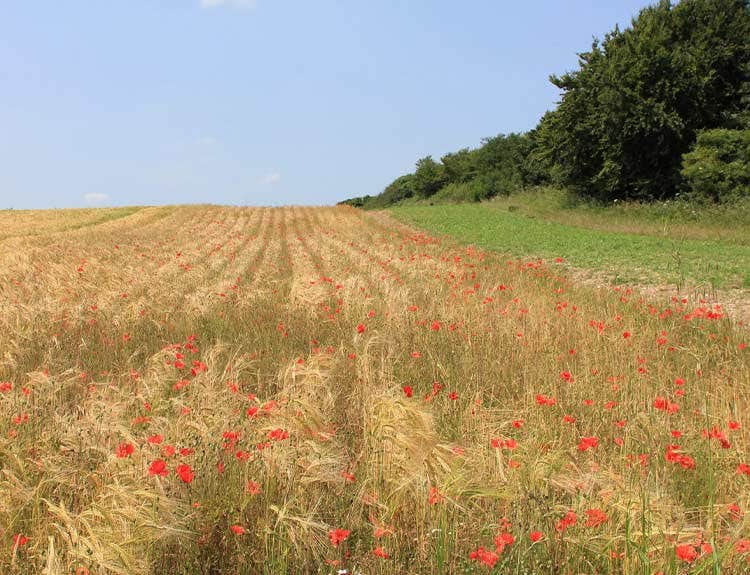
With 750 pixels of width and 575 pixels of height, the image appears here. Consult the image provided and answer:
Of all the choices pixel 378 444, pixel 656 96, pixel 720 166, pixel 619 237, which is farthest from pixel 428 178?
pixel 378 444

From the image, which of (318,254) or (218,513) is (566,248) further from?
(218,513)

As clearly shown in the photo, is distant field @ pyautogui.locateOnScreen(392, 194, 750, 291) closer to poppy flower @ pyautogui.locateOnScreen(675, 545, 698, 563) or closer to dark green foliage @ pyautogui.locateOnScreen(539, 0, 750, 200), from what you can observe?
dark green foliage @ pyautogui.locateOnScreen(539, 0, 750, 200)

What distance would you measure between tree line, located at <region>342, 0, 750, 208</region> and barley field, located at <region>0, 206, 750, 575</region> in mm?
22569

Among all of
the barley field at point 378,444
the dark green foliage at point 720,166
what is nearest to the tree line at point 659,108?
the dark green foliage at point 720,166

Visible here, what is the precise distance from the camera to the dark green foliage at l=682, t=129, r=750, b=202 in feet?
77.1

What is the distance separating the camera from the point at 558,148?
3184cm

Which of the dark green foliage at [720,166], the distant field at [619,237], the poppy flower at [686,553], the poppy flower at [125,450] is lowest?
the distant field at [619,237]

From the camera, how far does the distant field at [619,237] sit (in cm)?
1130

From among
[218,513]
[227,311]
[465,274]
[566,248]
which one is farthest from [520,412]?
[566,248]

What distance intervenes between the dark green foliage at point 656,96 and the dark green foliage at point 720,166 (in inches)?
79.2

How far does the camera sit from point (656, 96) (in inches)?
1095

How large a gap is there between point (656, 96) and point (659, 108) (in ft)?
2.99

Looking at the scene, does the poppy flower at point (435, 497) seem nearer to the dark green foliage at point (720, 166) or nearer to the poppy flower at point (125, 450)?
the poppy flower at point (125, 450)

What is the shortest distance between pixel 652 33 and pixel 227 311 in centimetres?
→ 3060
